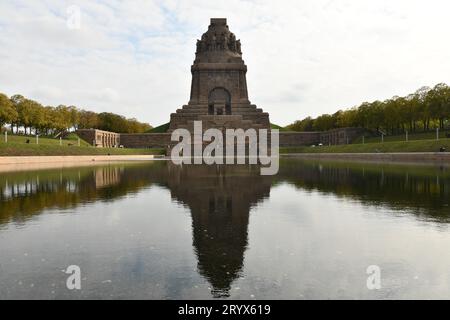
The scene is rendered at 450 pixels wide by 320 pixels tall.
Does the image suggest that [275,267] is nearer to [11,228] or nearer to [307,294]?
[307,294]

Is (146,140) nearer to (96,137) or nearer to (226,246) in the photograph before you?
(96,137)

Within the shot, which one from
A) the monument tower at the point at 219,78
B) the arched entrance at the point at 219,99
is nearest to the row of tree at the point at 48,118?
the monument tower at the point at 219,78

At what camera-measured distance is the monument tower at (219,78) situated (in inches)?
3556

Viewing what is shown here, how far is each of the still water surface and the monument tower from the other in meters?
74.7

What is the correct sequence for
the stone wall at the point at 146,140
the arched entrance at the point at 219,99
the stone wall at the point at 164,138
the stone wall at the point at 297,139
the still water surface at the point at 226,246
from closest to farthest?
the still water surface at the point at 226,246 → the stone wall at the point at 164,138 → the stone wall at the point at 146,140 → the arched entrance at the point at 219,99 → the stone wall at the point at 297,139

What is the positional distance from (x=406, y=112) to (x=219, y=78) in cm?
4030

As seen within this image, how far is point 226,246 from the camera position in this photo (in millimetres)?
8438

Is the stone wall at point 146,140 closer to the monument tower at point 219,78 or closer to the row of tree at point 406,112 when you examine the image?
the monument tower at point 219,78

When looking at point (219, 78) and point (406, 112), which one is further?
point (219, 78)

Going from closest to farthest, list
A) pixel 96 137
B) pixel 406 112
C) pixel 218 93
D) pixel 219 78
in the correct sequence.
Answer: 1. pixel 406 112
2. pixel 96 137
3. pixel 219 78
4. pixel 218 93

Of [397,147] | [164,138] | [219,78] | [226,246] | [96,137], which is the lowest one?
[226,246]

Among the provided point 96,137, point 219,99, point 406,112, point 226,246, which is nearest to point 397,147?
point 406,112

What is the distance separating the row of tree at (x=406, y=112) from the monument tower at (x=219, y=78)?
919 inches

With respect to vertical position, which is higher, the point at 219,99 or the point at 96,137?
the point at 219,99
